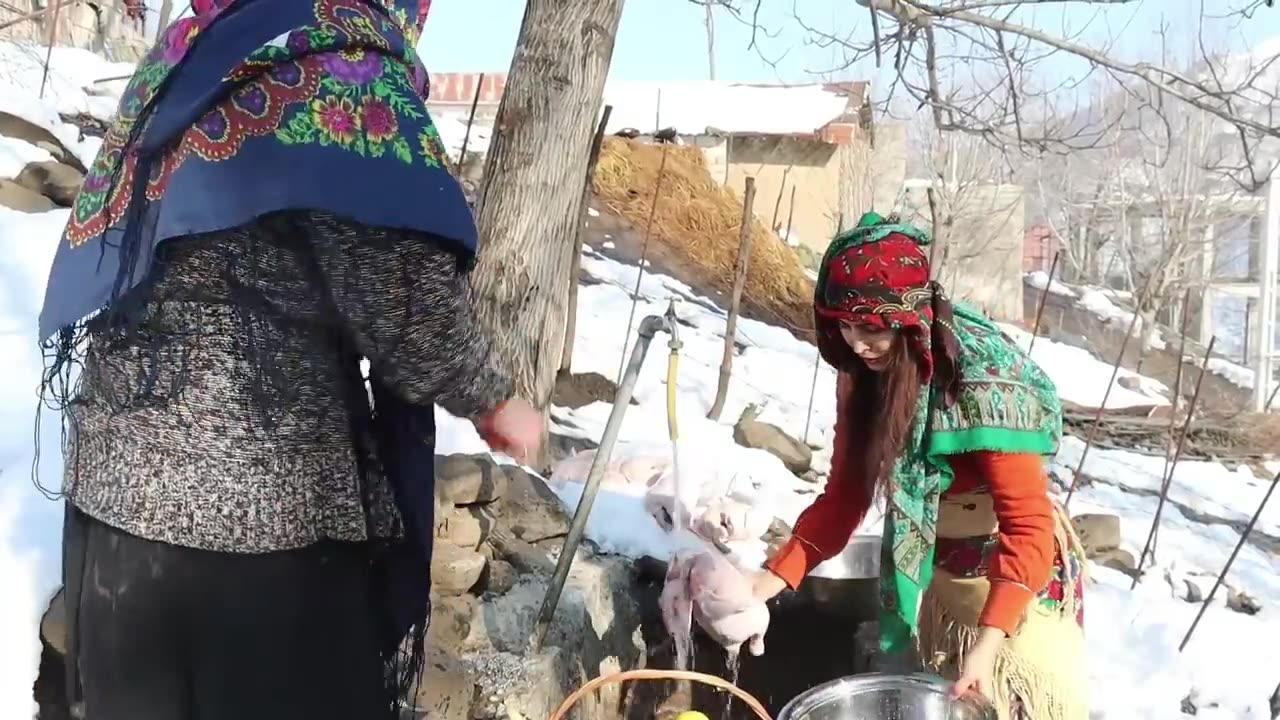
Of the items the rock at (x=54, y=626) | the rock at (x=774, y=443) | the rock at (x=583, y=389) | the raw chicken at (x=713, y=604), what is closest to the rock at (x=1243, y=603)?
the rock at (x=774, y=443)

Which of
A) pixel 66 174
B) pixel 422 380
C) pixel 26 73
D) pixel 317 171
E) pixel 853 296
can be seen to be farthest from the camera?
pixel 26 73

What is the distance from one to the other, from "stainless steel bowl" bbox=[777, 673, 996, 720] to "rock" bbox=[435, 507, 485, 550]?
128 centimetres

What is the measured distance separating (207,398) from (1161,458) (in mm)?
9257

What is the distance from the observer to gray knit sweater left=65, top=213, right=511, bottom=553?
4.07 ft

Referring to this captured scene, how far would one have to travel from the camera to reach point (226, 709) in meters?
1.34

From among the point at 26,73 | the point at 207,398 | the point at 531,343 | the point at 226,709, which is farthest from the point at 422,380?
the point at 26,73

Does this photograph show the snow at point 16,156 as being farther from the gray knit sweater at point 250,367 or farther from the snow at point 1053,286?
the snow at point 1053,286

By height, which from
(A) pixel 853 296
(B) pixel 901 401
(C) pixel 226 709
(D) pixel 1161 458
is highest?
(A) pixel 853 296

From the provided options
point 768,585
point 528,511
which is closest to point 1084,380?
point 528,511

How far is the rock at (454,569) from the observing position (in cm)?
264

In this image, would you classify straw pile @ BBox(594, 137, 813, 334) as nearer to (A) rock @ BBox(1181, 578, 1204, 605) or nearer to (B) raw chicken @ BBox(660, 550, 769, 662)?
(A) rock @ BBox(1181, 578, 1204, 605)

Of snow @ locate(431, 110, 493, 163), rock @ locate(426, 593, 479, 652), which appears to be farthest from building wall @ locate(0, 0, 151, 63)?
rock @ locate(426, 593, 479, 652)

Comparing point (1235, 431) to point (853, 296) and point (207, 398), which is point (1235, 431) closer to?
point (853, 296)

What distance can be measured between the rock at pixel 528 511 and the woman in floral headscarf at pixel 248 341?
177 centimetres
